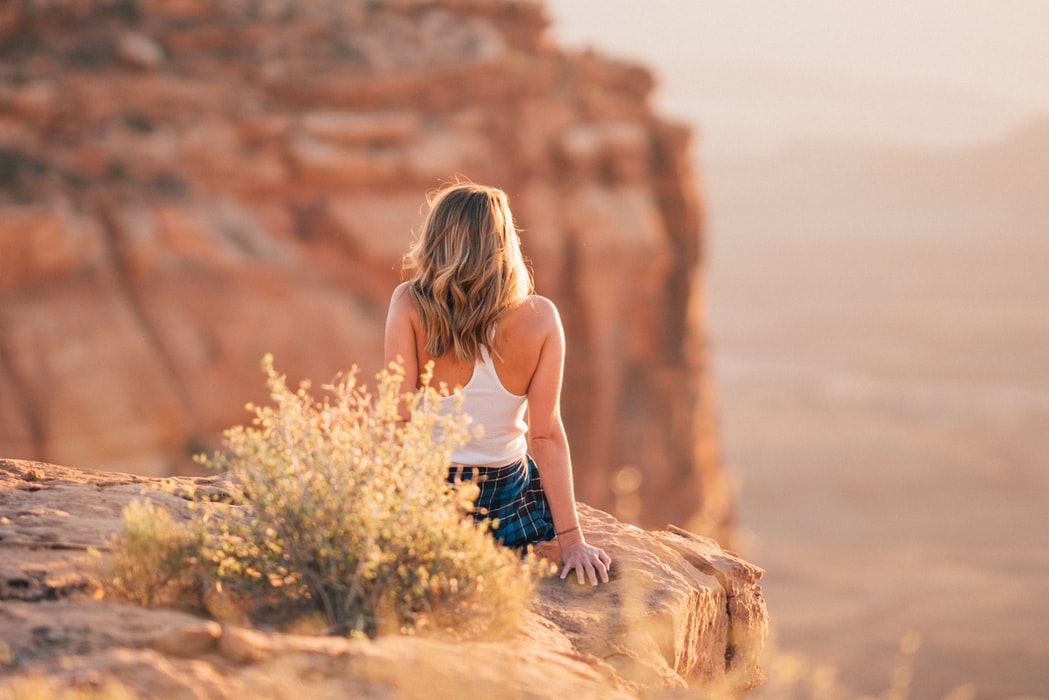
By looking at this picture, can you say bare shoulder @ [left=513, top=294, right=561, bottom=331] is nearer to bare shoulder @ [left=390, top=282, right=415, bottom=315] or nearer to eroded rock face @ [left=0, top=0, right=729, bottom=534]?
bare shoulder @ [left=390, top=282, right=415, bottom=315]

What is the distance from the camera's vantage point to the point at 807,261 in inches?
3617

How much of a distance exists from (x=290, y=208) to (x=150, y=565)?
1441 centimetres

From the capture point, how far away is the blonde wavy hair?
3.80 metres

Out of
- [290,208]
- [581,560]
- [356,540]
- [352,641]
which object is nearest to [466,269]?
[356,540]

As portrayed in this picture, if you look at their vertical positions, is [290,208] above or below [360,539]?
above

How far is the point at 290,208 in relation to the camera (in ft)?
55.9

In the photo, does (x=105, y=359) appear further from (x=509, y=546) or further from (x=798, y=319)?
(x=798, y=319)

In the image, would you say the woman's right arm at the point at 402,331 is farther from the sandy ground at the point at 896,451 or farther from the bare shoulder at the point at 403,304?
the sandy ground at the point at 896,451

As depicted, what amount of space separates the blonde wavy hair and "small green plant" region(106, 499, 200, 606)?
47.1 inches

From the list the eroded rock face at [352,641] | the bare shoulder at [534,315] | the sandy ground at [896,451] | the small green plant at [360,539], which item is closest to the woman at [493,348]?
the bare shoulder at [534,315]

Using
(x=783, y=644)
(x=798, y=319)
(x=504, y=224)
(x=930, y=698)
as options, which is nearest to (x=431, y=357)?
(x=504, y=224)

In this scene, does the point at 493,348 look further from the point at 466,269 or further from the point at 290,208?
the point at 290,208

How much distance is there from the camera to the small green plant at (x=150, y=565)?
317 cm

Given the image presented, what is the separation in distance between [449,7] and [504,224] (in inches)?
635
